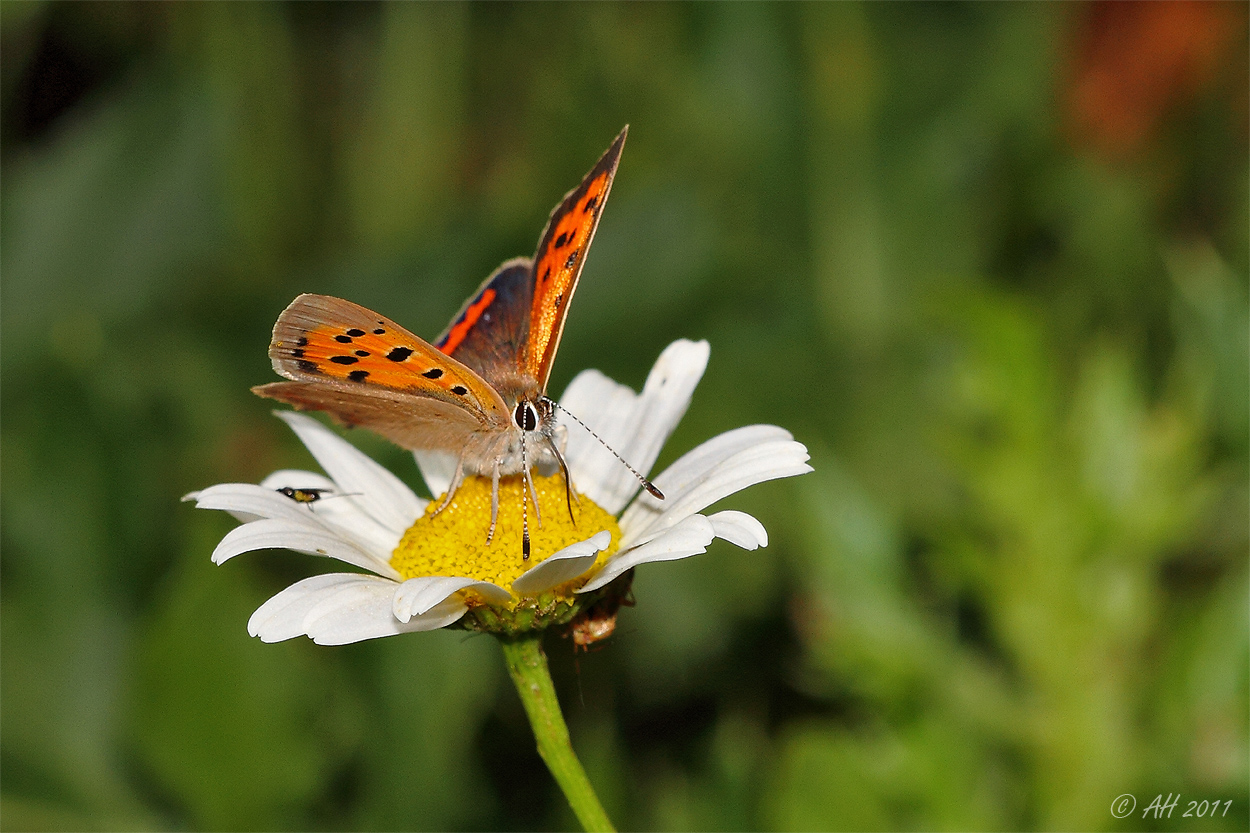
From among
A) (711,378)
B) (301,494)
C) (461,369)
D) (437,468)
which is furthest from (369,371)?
(711,378)

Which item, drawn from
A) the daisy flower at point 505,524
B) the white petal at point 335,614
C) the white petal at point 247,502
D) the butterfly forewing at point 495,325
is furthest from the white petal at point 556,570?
the butterfly forewing at point 495,325

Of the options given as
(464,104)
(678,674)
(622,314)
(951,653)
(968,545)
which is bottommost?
(678,674)

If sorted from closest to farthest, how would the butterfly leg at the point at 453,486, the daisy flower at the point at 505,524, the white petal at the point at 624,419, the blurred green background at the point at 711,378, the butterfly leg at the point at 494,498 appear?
the daisy flower at the point at 505,524
the butterfly leg at the point at 494,498
the butterfly leg at the point at 453,486
the white petal at the point at 624,419
the blurred green background at the point at 711,378

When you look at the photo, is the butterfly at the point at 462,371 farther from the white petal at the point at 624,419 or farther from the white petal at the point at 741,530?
the white petal at the point at 741,530

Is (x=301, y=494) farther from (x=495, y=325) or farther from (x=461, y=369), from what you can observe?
(x=495, y=325)

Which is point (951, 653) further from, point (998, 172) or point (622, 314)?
point (998, 172)

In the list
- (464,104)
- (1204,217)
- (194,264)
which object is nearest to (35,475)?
(194,264)
